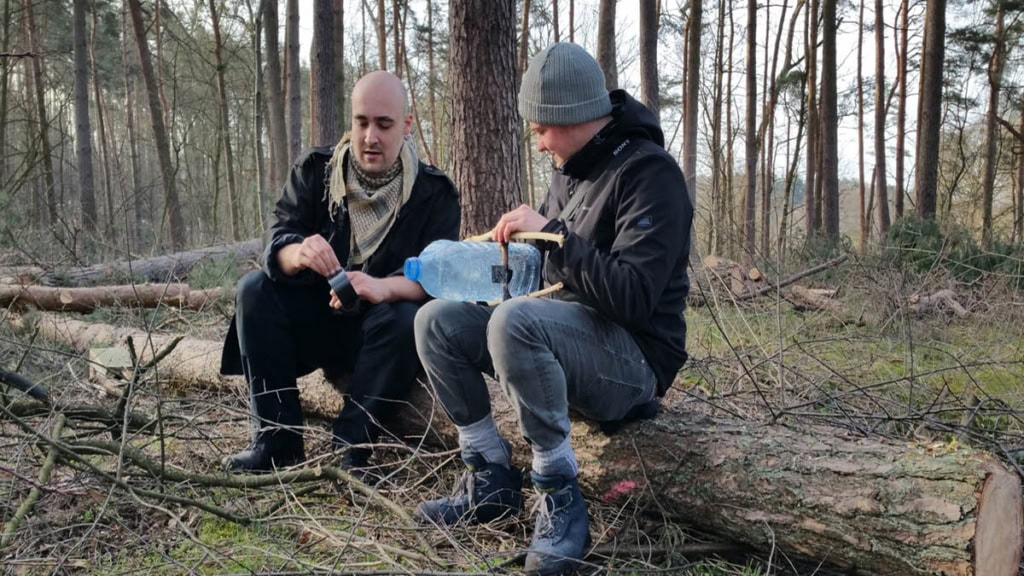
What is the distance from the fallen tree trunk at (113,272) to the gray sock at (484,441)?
4.46 m

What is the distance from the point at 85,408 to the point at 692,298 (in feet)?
19.1

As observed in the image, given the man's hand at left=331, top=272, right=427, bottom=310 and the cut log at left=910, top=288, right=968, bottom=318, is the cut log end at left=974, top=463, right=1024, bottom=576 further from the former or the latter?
the cut log at left=910, top=288, right=968, bottom=318

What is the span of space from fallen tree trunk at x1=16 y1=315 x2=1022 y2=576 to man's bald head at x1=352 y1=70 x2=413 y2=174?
3.92 ft

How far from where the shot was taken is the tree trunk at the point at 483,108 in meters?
5.11

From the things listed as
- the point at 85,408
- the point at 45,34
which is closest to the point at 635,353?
the point at 85,408

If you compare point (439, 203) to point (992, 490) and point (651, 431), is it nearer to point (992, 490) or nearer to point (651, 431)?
point (651, 431)

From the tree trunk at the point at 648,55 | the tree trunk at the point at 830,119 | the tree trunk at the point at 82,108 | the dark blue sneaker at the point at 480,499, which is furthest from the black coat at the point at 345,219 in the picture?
the tree trunk at the point at 830,119

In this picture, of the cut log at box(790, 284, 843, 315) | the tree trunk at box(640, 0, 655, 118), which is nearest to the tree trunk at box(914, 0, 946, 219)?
the cut log at box(790, 284, 843, 315)

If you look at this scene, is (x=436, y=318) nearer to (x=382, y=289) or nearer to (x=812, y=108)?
(x=382, y=289)

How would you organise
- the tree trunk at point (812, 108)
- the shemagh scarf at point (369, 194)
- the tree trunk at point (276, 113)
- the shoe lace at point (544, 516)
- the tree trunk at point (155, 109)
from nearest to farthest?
the shoe lace at point (544, 516) → the shemagh scarf at point (369, 194) → the tree trunk at point (276, 113) → the tree trunk at point (155, 109) → the tree trunk at point (812, 108)

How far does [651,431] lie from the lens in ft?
8.16

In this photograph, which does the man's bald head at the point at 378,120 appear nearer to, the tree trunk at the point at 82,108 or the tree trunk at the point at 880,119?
the tree trunk at the point at 82,108

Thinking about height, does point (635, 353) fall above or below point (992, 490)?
above

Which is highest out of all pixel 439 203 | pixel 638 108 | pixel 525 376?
pixel 638 108
